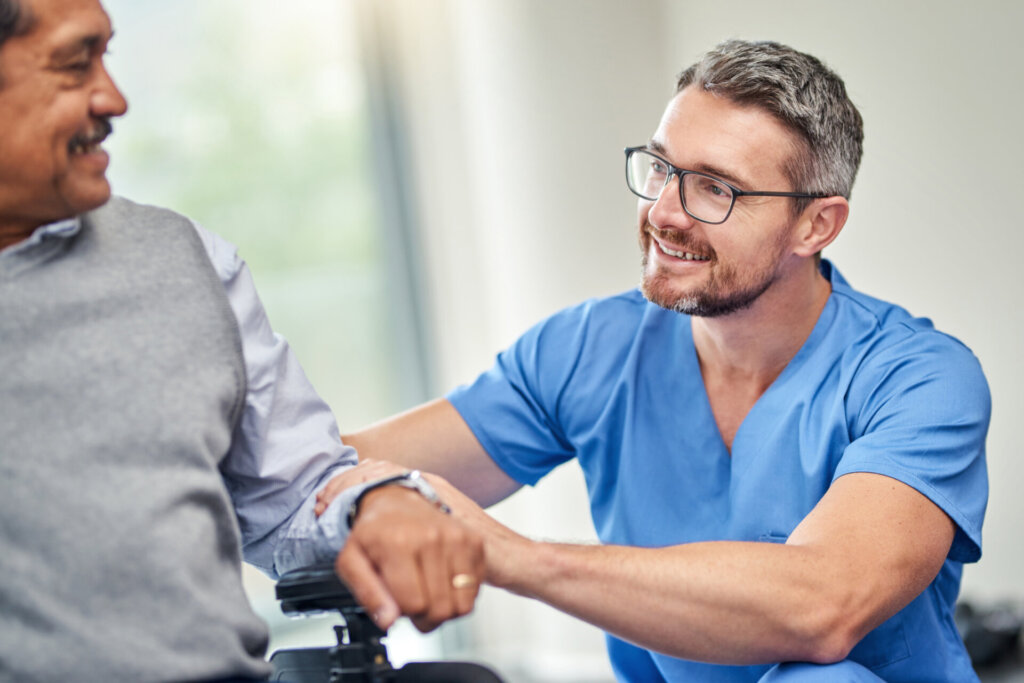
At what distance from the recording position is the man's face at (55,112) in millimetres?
913

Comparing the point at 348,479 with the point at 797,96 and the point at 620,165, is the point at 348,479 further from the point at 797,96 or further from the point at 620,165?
the point at 620,165

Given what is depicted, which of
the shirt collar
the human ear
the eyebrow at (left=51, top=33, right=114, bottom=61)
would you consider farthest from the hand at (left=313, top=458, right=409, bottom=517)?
the human ear

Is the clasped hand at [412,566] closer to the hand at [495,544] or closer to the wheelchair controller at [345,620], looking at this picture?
the wheelchair controller at [345,620]

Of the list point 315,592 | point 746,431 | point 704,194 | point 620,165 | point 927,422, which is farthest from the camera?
point 620,165

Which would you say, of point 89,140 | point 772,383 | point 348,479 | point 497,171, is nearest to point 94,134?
point 89,140

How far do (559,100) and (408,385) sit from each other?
1.05 m

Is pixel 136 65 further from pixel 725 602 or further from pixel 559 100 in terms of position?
pixel 725 602

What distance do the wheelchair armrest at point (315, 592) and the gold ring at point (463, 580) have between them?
4.9 inches

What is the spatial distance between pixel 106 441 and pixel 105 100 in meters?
0.33

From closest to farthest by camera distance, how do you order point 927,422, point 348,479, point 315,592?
point 315,592, point 348,479, point 927,422

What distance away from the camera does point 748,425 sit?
1562 mm

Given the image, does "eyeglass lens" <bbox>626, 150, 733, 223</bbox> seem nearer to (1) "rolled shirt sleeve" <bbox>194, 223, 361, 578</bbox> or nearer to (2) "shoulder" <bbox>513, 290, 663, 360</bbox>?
(2) "shoulder" <bbox>513, 290, 663, 360</bbox>

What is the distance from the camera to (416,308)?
333cm

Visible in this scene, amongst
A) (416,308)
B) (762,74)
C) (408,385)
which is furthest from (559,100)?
(762,74)
